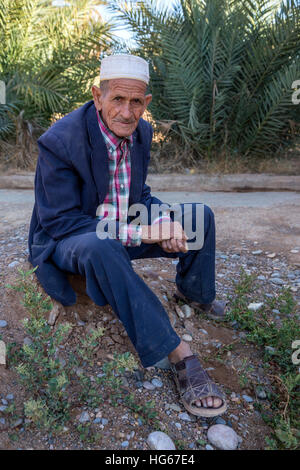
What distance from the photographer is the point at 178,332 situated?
7.75 ft

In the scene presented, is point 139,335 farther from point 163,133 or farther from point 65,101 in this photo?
point 65,101

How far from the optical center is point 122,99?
6.72 ft

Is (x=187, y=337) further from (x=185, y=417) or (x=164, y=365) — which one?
(x=185, y=417)

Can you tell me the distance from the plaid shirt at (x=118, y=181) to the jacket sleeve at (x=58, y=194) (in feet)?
0.74

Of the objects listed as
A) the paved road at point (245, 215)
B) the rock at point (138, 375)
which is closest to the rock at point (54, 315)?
the rock at point (138, 375)

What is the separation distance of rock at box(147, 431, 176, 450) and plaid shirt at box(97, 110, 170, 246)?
2.87 feet

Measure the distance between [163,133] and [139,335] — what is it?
5098mm

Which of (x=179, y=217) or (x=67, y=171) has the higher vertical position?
(x=67, y=171)

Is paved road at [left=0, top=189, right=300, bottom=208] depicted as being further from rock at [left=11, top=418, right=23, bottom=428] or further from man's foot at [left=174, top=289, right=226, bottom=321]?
rock at [left=11, top=418, right=23, bottom=428]

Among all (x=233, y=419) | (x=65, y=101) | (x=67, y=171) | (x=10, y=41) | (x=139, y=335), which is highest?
(x=10, y=41)

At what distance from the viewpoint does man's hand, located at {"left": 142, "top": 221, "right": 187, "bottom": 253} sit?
2.12 meters

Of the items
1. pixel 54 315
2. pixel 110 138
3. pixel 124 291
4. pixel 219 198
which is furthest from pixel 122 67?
pixel 219 198

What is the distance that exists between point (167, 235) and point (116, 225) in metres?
0.26
